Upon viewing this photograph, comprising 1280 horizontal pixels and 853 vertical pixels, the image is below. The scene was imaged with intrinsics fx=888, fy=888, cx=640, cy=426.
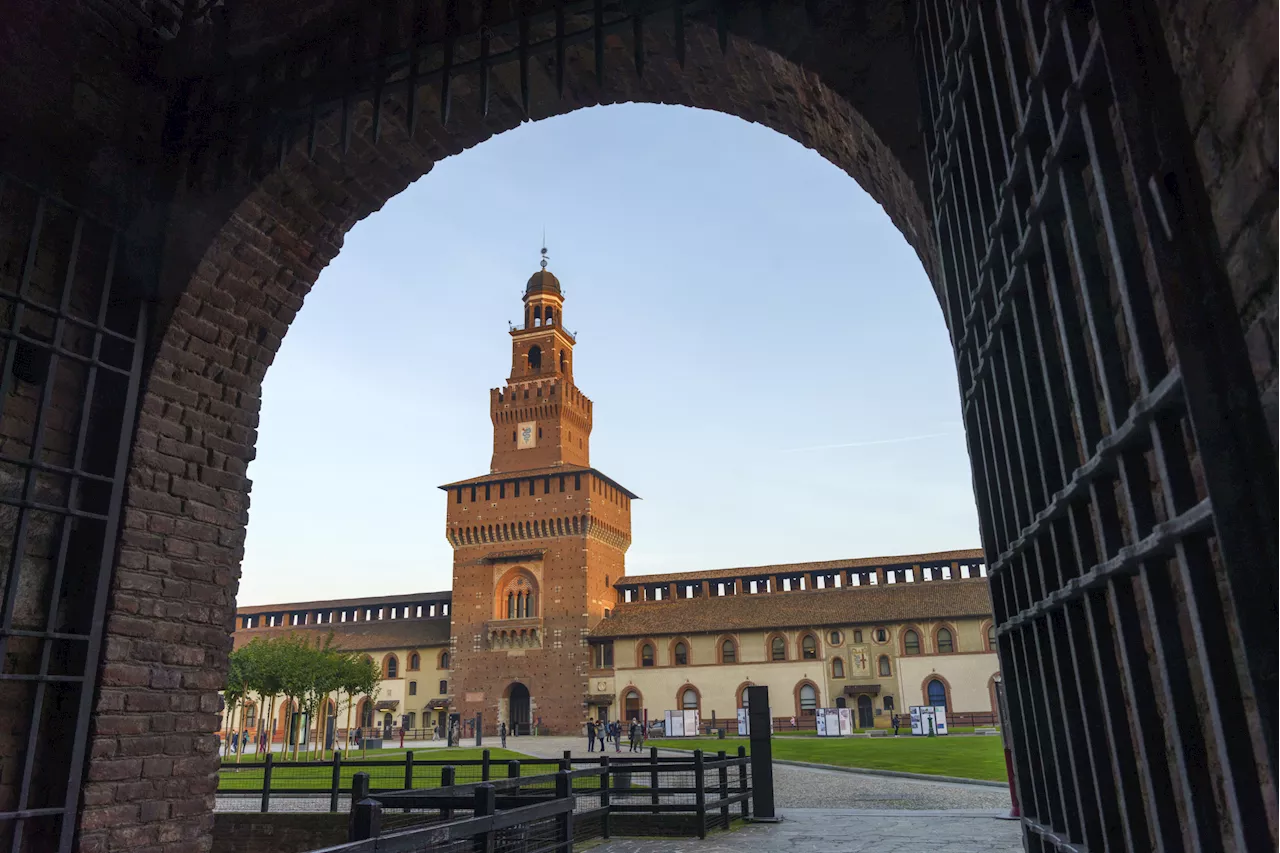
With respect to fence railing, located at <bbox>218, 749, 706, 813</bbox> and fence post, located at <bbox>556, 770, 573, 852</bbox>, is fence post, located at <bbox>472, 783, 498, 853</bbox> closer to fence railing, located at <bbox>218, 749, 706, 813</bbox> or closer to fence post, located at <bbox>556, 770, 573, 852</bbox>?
fence post, located at <bbox>556, 770, 573, 852</bbox>

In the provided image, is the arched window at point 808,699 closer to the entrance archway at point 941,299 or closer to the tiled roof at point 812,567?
the tiled roof at point 812,567

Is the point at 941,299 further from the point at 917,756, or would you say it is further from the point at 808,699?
the point at 808,699

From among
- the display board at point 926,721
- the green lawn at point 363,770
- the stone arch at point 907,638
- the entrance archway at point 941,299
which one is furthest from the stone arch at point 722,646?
the entrance archway at point 941,299

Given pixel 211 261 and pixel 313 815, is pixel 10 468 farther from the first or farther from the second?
pixel 313 815

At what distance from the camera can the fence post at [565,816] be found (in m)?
5.92

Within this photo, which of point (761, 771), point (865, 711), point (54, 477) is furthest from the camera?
point (865, 711)

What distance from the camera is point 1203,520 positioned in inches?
55.9

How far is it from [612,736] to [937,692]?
1479cm

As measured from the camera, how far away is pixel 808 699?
136 feet

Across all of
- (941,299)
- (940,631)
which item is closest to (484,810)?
(941,299)

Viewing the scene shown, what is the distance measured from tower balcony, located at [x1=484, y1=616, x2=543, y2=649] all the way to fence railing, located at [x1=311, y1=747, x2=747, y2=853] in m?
32.6

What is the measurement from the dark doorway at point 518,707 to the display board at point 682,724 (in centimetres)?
991

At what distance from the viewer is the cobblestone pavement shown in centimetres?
701

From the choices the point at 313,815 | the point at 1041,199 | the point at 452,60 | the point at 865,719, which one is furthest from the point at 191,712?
the point at 865,719
